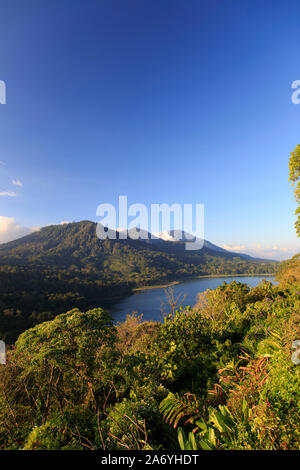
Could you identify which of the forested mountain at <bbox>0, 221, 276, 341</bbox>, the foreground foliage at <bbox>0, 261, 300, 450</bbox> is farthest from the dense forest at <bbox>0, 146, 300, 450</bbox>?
the forested mountain at <bbox>0, 221, 276, 341</bbox>

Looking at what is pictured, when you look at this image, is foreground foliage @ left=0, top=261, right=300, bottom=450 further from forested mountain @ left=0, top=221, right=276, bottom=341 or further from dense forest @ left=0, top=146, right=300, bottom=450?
forested mountain @ left=0, top=221, right=276, bottom=341

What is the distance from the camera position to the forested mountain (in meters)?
43.0

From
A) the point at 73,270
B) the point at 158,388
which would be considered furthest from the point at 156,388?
the point at 73,270

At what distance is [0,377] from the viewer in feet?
12.2

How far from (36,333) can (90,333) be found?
5.71 ft

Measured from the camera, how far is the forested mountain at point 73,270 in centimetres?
4300

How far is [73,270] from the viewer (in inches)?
4259

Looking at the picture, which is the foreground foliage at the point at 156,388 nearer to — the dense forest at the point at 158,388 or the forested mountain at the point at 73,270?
the dense forest at the point at 158,388

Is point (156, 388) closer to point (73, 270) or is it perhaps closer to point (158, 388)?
point (158, 388)

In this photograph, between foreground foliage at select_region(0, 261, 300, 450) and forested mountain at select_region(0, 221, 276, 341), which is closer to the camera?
foreground foliage at select_region(0, 261, 300, 450)

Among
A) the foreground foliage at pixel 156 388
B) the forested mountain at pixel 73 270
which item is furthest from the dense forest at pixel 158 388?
the forested mountain at pixel 73 270

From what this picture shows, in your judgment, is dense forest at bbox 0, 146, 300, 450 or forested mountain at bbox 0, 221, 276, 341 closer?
dense forest at bbox 0, 146, 300, 450

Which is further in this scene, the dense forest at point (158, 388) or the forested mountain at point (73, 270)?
the forested mountain at point (73, 270)
